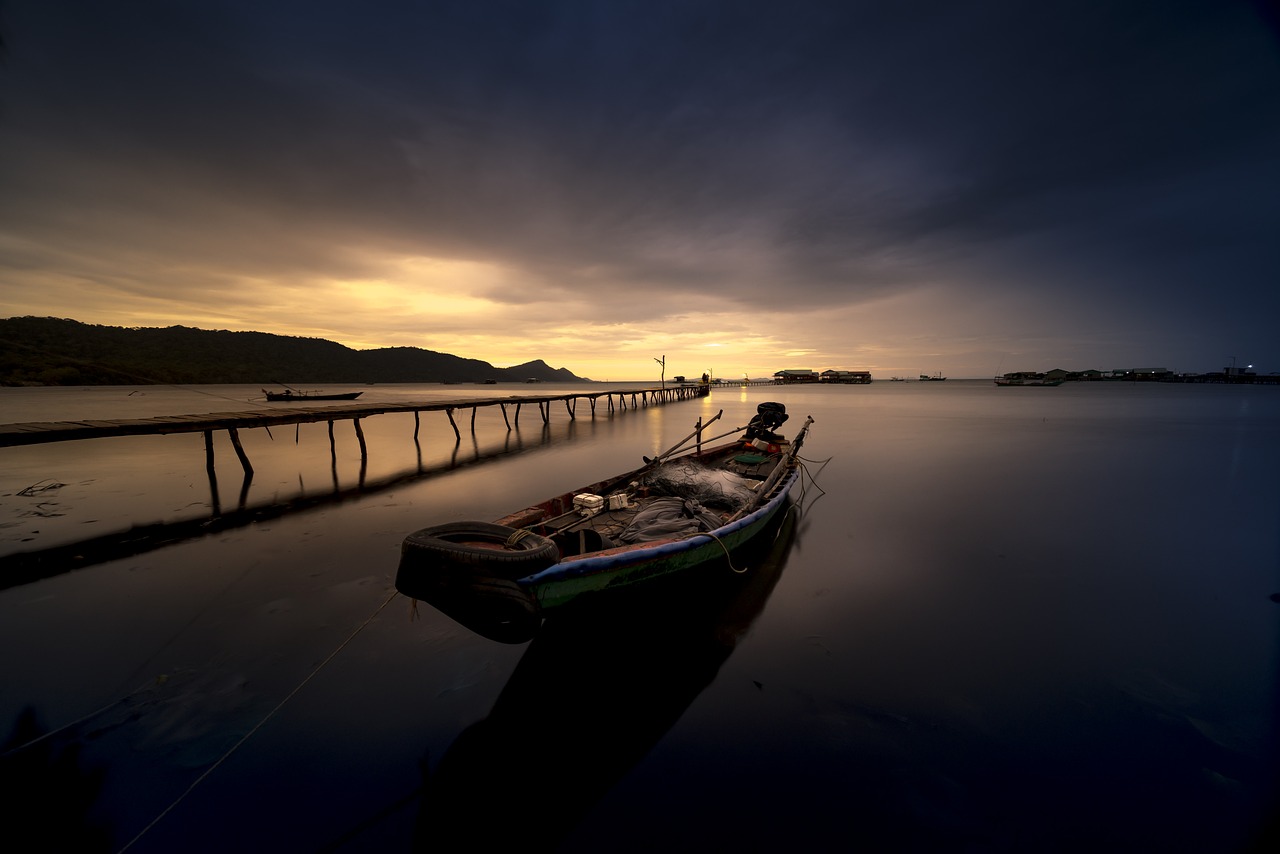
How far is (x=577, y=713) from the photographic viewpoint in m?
5.15

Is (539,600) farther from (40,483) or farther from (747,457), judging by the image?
(40,483)

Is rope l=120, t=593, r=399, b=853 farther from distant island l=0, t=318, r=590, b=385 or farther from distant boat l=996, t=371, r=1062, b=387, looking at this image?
distant boat l=996, t=371, r=1062, b=387

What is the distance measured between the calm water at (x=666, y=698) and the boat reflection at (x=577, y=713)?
4 centimetres

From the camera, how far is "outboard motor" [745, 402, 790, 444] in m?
16.3

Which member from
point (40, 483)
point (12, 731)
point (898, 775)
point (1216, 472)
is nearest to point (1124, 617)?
point (898, 775)

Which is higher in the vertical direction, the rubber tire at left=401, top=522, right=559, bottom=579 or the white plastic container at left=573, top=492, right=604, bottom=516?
the rubber tire at left=401, top=522, right=559, bottom=579

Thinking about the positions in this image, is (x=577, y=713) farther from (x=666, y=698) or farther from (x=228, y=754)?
(x=228, y=754)

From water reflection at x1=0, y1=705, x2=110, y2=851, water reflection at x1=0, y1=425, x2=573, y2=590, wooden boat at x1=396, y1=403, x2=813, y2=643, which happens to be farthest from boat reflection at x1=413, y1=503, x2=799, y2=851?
water reflection at x1=0, y1=425, x2=573, y2=590

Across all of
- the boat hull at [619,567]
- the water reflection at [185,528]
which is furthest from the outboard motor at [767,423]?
the water reflection at [185,528]

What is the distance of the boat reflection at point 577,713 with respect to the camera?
396cm

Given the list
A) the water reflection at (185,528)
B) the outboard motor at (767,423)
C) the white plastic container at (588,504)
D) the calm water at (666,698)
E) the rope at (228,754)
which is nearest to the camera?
the rope at (228,754)

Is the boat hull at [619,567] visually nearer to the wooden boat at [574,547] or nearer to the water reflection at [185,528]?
the wooden boat at [574,547]

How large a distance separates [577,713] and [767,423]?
1338 centimetres

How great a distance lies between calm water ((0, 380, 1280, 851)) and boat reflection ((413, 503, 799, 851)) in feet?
0.12
